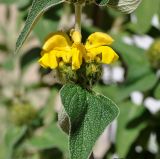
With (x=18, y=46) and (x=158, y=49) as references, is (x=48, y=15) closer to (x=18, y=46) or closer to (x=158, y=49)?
(x=158, y=49)

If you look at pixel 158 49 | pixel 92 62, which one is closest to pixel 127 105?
pixel 158 49

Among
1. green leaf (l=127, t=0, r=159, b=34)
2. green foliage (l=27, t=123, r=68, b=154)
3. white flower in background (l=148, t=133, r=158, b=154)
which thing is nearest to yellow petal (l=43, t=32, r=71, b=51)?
green leaf (l=127, t=0, r=159, b=34)

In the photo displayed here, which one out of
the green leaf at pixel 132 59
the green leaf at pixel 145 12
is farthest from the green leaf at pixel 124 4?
the green leaf at pixel 132 59

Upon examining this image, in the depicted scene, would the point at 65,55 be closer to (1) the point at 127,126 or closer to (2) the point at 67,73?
(2) the point at 67,73

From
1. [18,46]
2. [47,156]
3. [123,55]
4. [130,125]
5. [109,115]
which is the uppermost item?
[18,46]

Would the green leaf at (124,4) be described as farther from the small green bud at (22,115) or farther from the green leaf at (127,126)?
the small green bud at (22,115)

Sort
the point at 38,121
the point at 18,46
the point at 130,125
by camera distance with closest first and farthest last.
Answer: the point at 18,46
the point at 130,125
the point at 38,121

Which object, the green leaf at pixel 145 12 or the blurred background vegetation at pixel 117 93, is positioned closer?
the green leaf at pixel 145 12
